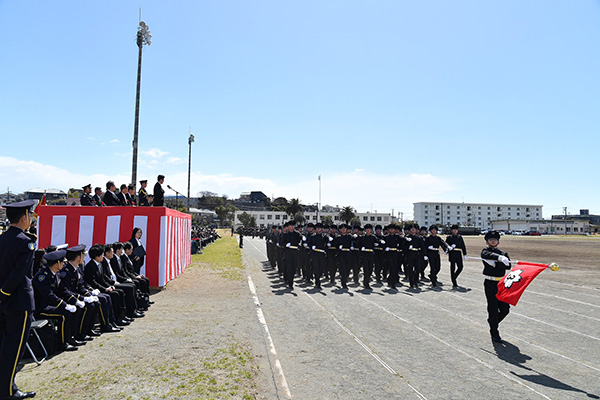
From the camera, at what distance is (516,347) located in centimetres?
691

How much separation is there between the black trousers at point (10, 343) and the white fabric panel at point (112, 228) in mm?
8008

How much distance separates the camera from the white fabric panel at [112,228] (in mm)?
12205

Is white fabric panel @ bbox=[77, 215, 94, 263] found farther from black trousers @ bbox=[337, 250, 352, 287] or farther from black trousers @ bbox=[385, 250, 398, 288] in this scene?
black trousers @ bbox=[385, 250, 398, 288]

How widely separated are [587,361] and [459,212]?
175 metres

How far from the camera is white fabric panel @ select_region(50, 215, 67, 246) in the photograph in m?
12.0

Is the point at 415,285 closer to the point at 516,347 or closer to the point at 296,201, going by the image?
the point at 516,347

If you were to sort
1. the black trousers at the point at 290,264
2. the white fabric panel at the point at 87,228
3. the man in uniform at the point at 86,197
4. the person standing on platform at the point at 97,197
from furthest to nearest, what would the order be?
the black trousers at the point at 290,264 → the person standing on platform at the point at 97,197 → the man in uniform at the point at 86,197 → the white fabric panel at the point at 87,228

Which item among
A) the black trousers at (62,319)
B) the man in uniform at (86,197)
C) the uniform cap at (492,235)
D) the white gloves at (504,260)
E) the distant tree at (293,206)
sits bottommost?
the black trousers at (62,319)

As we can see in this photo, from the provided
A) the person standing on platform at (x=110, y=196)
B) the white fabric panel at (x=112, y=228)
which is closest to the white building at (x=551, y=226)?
the person standing on platform at (x=110, y=196)

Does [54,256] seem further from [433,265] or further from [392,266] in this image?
[433,265]

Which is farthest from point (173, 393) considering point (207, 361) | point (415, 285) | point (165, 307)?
point (415, 285)

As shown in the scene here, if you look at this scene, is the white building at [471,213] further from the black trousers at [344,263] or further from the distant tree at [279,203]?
the black trousers at [344,263]

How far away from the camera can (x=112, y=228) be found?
1224 cm

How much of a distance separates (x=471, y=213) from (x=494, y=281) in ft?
571
